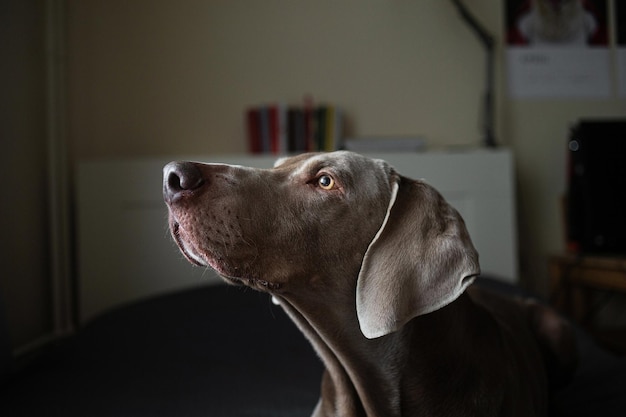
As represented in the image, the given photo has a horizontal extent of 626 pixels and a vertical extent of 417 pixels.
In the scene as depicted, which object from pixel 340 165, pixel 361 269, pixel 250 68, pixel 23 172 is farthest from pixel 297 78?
pixel 361 269

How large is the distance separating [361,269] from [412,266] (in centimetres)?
8

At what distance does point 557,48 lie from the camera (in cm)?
298

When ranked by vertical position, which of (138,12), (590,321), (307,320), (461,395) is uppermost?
(138,12)

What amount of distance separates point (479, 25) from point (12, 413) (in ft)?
8.49

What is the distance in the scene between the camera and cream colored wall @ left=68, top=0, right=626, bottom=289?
2768mm

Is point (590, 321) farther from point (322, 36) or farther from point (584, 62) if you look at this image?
point (322, 36)

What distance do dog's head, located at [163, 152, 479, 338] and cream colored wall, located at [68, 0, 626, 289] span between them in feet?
6.33

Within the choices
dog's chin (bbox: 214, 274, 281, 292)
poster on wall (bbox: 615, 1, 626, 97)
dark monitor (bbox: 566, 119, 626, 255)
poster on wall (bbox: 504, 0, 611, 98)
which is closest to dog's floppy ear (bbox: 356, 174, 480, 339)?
dog's chin (bbox: 214, 274, 281, 292)

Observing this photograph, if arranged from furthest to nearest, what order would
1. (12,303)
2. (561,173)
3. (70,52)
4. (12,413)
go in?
(561,173) → (70,52) → (12,303) → (12,413)

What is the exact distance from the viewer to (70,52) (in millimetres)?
2744

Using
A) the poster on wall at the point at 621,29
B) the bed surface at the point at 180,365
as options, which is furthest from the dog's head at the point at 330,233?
the poster on wall at the point at 621,29

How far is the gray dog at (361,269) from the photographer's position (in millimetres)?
833

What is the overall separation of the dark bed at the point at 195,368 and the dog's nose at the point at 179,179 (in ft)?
2.11

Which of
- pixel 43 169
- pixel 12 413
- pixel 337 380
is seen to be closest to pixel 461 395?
pixel 337 380
